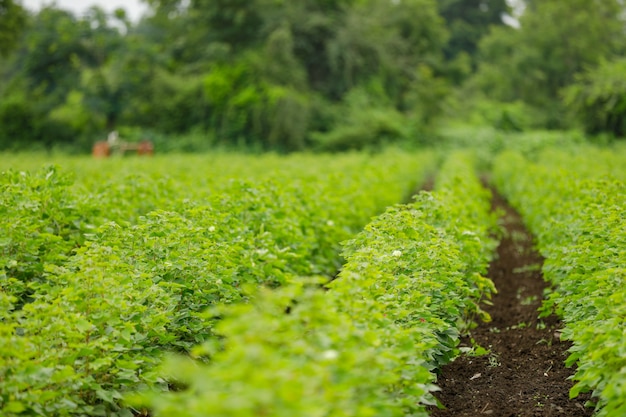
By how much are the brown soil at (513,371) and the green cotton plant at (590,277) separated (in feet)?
0.87

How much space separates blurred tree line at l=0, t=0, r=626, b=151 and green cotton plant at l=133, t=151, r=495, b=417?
28.3 metres

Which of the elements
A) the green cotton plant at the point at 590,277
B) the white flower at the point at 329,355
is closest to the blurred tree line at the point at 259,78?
the green cotton plant at the point at 590,277

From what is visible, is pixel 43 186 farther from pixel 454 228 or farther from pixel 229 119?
pixel 229 119

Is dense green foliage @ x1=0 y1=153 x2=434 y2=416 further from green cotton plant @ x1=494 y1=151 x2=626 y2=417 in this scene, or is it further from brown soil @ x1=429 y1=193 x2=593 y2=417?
green cotton plant @ x1=494 y1=151 x2=626 y2=417

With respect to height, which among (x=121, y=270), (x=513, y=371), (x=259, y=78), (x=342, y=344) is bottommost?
(x=513, y=371)

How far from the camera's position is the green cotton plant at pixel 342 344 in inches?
97.3

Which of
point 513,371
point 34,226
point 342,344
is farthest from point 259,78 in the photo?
point 342,344

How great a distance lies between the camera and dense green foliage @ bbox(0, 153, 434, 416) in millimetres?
3795

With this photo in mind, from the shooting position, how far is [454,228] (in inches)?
266

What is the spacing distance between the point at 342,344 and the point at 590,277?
2.91 meters

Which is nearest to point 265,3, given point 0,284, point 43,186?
point 43,186

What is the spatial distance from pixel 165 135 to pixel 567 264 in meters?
31.9

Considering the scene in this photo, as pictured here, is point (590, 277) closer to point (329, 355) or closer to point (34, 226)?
point (329, 355)

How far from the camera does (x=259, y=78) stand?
34219 millimetres
